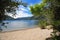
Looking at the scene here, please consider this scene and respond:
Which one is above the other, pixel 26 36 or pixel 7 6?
pixel 7 6

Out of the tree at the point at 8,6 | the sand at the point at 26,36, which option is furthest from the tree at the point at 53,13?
the sand at the point at 26,36

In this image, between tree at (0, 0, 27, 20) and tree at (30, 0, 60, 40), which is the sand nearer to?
tree at (30, 0, 60, 40)

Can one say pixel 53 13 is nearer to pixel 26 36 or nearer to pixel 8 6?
pixel 8 6

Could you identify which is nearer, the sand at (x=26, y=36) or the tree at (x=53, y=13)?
the tree at (x=53, y=13)

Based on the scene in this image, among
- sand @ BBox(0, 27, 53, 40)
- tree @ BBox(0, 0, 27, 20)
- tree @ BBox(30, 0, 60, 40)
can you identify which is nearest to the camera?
tree @ BBox(0, 0, 27, 20)

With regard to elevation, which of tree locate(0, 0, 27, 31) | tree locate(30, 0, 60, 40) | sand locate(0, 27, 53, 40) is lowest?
sand locate(0, 27, 53, 40)

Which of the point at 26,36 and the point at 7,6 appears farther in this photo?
the point at 26,36

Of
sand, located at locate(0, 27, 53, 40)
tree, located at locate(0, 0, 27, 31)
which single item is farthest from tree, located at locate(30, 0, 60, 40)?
sand, located at locate(0, 27, 53, 40)

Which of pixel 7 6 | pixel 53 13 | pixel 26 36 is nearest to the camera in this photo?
pixel 7 6

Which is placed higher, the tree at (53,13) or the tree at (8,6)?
the tree at (8,6)

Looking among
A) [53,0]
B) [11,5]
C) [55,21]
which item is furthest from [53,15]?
[11,5]

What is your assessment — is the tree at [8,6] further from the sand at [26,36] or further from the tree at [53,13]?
the sand at [26,36]

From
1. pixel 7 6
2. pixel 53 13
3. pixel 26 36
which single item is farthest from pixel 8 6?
pixel 26 36

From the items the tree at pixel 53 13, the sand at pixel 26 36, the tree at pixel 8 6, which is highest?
the tree at pixel 8 6
